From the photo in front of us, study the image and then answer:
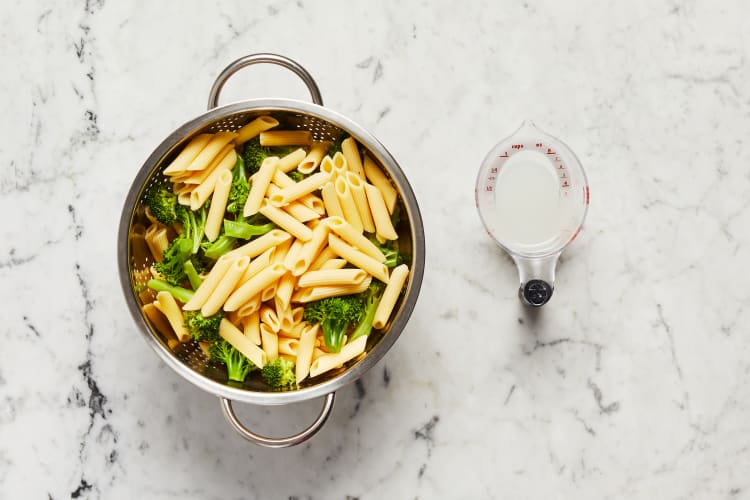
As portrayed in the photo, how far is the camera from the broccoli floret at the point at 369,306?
136 centimetres

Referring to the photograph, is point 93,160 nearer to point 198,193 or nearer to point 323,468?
point 198,193

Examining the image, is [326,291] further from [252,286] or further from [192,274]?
[192,274]

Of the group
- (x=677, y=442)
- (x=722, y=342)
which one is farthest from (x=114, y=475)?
(x=722, y=342)

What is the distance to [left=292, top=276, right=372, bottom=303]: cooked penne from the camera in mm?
1321

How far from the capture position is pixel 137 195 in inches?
50.4

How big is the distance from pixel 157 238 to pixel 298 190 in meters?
0.26

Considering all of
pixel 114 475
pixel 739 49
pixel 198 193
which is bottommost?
pixel 114 475

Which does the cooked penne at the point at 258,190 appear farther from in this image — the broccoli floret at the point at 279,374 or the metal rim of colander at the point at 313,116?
the broccoli floret at the point at 279,374

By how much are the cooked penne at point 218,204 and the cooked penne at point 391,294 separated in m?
0.31

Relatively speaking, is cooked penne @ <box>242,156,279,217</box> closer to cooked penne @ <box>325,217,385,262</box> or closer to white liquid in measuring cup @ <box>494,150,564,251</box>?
cooked penne @ <box>325,217,385,262</box>

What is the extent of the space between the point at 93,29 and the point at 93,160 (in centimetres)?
26

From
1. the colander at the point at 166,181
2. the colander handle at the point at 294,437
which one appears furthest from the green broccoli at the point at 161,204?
the colander handle at the point at 294,437

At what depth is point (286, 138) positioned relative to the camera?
1.38 meters

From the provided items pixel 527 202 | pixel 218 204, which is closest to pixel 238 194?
pixel 218 204
